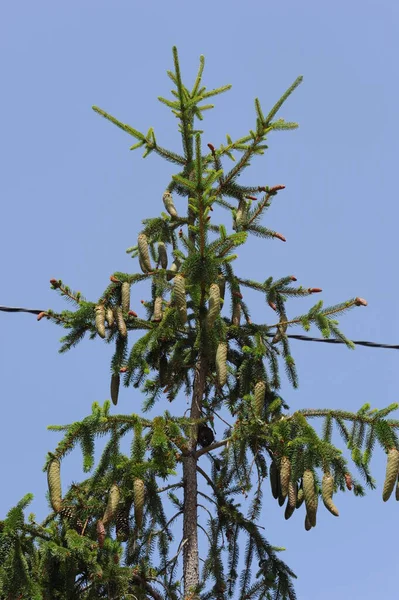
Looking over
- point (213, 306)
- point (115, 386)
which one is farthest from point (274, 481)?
point (213, 306)

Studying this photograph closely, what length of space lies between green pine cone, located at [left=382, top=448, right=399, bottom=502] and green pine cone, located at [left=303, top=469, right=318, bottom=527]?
0.54m

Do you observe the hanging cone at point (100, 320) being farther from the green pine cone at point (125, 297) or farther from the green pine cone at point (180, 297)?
the green pine cone at point (180, 297)

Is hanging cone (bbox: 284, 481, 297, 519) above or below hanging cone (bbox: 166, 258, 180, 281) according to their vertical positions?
below

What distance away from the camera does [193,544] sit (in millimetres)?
8992

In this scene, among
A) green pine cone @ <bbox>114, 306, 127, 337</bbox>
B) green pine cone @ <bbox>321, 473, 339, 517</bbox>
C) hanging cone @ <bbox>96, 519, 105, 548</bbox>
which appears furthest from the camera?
green pine cone @ <bbox>114, 306, 127, 337</bbox>

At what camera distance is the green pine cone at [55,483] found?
25.6 ft

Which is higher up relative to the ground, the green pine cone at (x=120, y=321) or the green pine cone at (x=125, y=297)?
the green pine cone at (x=125, y=297)

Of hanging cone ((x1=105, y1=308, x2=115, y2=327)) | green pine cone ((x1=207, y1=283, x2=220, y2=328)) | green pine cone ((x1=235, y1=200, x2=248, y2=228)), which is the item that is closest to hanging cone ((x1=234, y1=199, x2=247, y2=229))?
green pine cone ((x1=235, y1=200, x2=248, y2=228))

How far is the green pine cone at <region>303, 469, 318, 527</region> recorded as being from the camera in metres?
7.73

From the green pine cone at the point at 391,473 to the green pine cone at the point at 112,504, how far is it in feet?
7.04

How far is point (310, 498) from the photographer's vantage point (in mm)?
7738

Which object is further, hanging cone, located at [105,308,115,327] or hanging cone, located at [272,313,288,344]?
hanging cone, located at [272,313,288,344]

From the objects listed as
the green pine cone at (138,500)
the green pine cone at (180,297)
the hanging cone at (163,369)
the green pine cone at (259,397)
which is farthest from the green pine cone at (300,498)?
the hanging cone at (163,369)

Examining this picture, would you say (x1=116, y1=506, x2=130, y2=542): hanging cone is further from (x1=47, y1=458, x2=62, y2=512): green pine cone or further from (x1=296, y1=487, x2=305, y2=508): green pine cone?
(x1=296, y1=487, x2=305, y2=508): green pine cone
